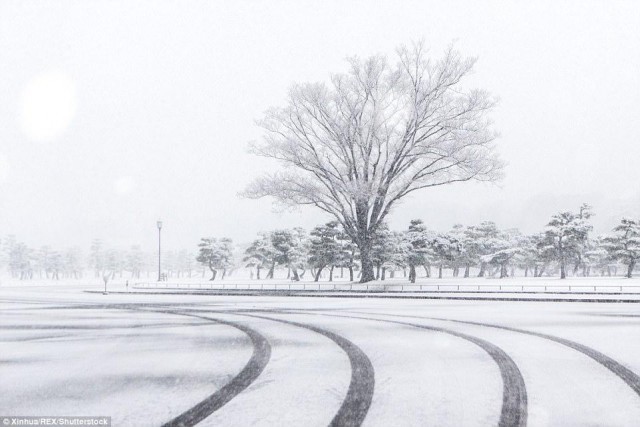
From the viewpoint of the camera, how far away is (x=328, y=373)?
7.65m

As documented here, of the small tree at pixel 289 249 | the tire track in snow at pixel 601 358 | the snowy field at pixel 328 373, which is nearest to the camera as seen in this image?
the snowy field at pixel 328 373

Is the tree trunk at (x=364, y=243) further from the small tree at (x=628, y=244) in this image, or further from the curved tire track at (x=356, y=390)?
the small tree at (x=628, y=244)

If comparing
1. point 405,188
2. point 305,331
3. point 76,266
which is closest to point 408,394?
point 305,331

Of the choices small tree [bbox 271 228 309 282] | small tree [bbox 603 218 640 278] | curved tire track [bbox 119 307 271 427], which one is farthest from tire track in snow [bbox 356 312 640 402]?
small tree [bbox 603 218 640 278]

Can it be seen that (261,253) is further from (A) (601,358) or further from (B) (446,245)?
(A) (601,358)

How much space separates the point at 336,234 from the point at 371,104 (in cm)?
2368

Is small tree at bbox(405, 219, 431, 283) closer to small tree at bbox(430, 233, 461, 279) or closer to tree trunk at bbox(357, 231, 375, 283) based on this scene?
small tree at bbox(430, 233, 461, 279)

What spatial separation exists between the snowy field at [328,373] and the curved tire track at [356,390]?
2cm

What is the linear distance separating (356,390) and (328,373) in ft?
3.71

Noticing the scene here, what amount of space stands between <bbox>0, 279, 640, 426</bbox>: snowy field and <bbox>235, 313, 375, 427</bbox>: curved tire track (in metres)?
0.02

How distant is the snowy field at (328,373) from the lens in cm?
555

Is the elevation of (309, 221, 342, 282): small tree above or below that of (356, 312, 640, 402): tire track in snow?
above

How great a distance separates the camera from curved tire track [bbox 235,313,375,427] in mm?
5320

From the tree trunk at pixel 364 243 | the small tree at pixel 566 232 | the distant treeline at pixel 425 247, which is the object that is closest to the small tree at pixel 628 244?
the distant treeline at pixel 425 247
